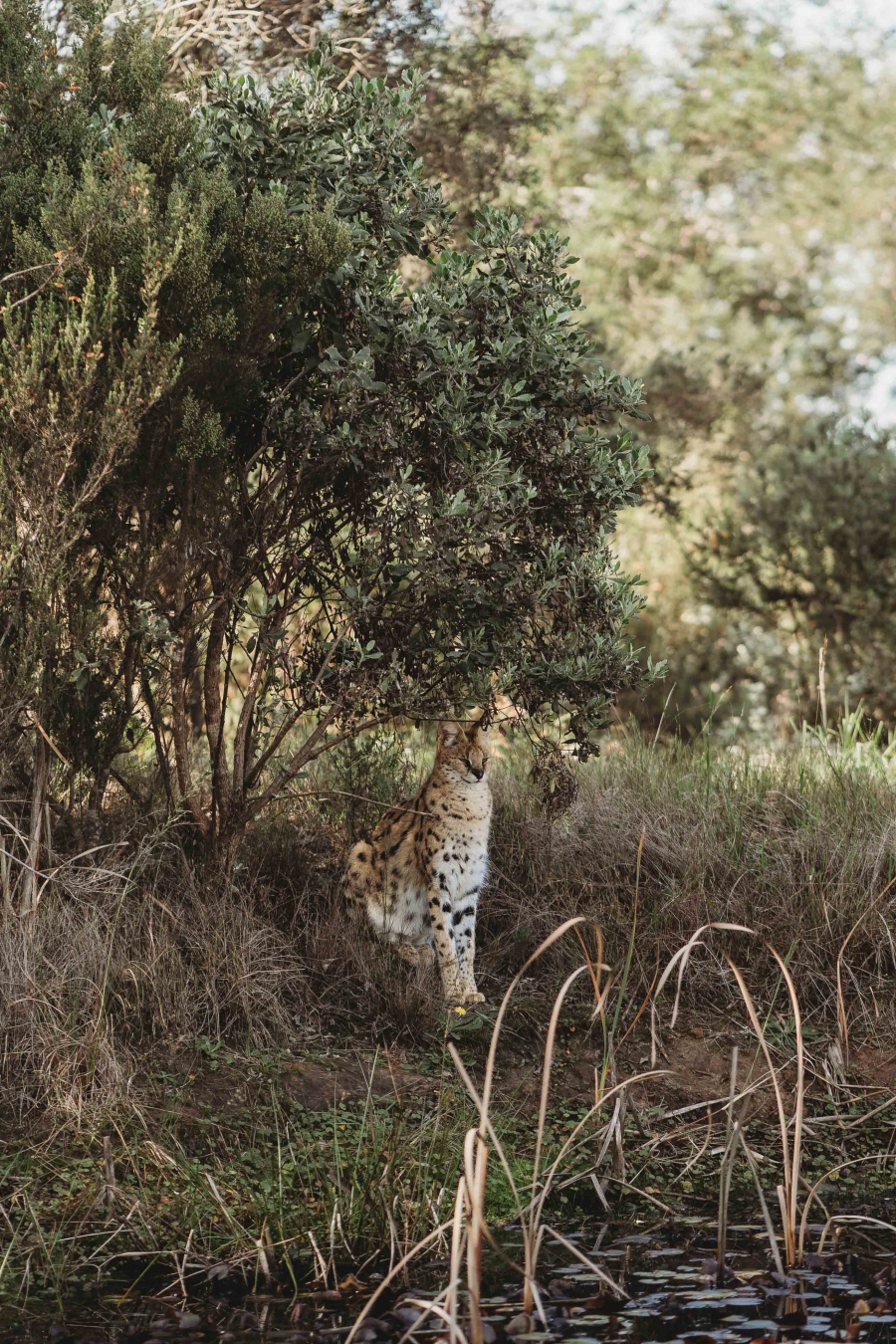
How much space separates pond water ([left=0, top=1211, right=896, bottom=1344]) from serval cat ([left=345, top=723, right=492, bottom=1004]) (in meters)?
2.36

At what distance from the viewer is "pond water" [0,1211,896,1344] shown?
14.5 ft

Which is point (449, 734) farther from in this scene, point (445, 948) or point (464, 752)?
point (445, 948)

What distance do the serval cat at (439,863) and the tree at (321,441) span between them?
0.68m

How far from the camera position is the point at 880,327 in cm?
2538

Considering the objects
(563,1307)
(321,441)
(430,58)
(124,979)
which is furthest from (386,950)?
(430,58)

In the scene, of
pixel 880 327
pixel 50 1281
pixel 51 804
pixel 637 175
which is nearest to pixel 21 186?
pixel 51 804

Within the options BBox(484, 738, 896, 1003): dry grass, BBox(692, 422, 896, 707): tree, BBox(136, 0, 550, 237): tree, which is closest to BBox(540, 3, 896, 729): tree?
BBox(692, 422, 896, 707): tree

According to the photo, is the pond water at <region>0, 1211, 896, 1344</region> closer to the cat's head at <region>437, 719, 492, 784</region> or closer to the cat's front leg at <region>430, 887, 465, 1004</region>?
the cat's front leg at <region>430, 887, 465, 1004</region>

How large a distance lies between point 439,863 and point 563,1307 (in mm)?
2992

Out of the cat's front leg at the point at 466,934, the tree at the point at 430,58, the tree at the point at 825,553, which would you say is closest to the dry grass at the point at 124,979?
the cat's front leg at the point at 466,934

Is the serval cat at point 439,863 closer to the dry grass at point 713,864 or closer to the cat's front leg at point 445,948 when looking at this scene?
the cat's front leg at point 445,948

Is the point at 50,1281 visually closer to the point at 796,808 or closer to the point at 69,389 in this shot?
the point at 69,389

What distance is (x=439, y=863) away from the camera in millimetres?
7383

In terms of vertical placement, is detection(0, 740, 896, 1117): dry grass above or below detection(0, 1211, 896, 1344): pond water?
above
